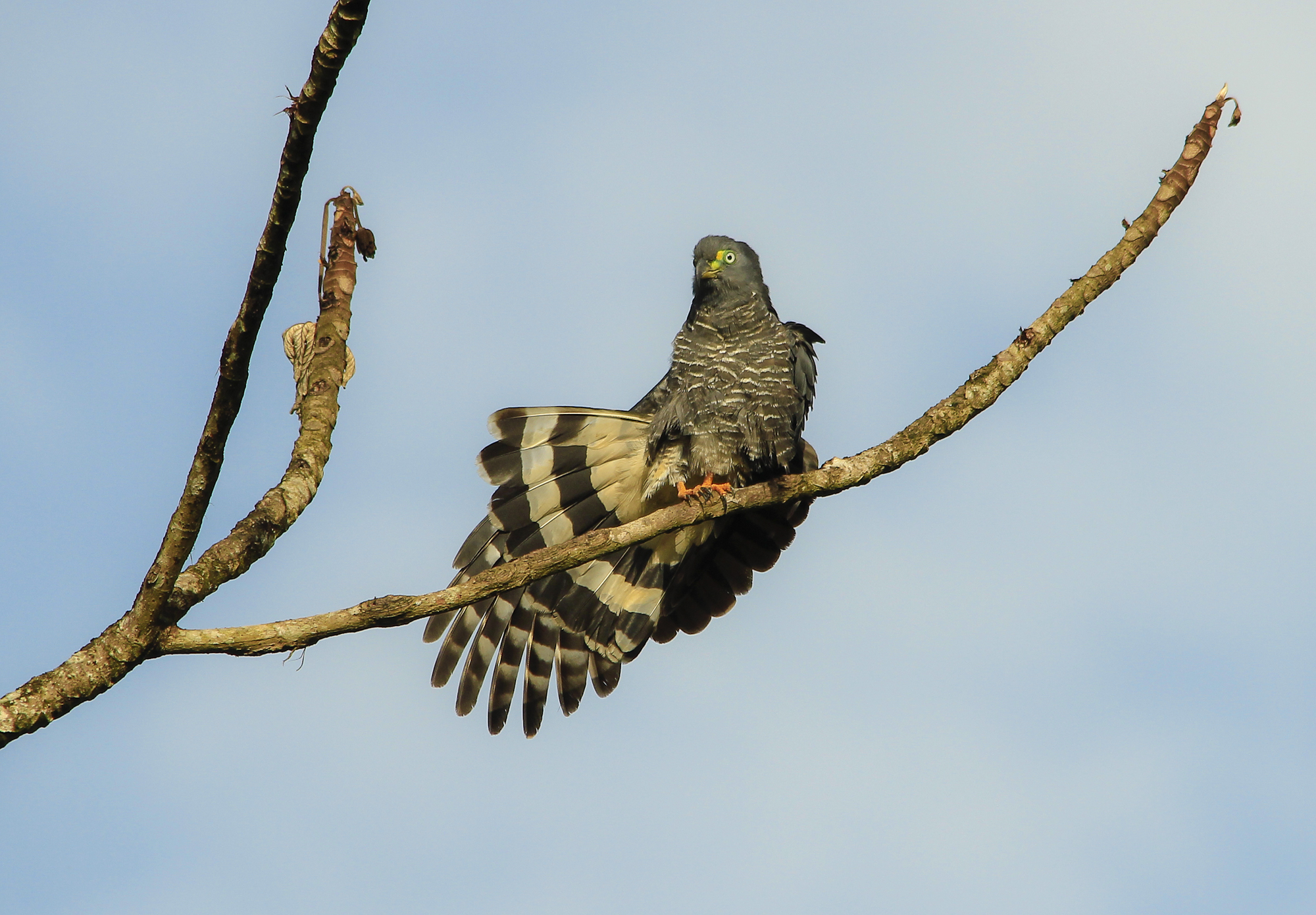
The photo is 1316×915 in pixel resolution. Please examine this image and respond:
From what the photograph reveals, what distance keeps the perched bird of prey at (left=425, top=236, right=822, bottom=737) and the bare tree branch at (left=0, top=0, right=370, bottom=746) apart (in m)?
2.62

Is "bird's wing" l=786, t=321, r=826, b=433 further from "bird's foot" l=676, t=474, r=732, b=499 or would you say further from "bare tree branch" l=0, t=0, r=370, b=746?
"bare tree branch" l=0, t=0, r=370, b=746

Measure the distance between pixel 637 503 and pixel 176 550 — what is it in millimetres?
3428

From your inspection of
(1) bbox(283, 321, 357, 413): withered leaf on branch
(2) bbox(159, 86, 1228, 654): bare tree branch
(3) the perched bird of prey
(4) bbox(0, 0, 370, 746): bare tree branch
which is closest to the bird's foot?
(3) the perched bird of prey

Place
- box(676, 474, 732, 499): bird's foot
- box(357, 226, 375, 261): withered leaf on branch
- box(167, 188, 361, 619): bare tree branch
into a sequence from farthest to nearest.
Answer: box(676, 474, 732, 499): bird's foot → box(357, 226, 375, 261): withered leaf on branch → box(167, 188, 361, 619): bare tree branch

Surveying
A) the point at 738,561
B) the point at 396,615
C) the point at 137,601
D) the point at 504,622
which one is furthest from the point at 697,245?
the point at 137,601

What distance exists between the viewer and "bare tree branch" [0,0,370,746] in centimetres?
343

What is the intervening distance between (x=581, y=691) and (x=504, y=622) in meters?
0.60

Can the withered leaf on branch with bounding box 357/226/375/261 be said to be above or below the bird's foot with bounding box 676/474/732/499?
above

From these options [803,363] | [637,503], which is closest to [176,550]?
[637,503]

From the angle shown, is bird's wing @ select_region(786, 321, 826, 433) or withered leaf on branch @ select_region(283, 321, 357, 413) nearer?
withered leaf on branch @ select_region(283, 321, 357, 413)

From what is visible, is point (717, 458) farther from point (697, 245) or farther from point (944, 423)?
point (944, 423)

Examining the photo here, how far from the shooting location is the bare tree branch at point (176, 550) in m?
3.43

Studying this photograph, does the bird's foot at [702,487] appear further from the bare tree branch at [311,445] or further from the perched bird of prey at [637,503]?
the bare tree branch at [311,445]

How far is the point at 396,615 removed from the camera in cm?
399
